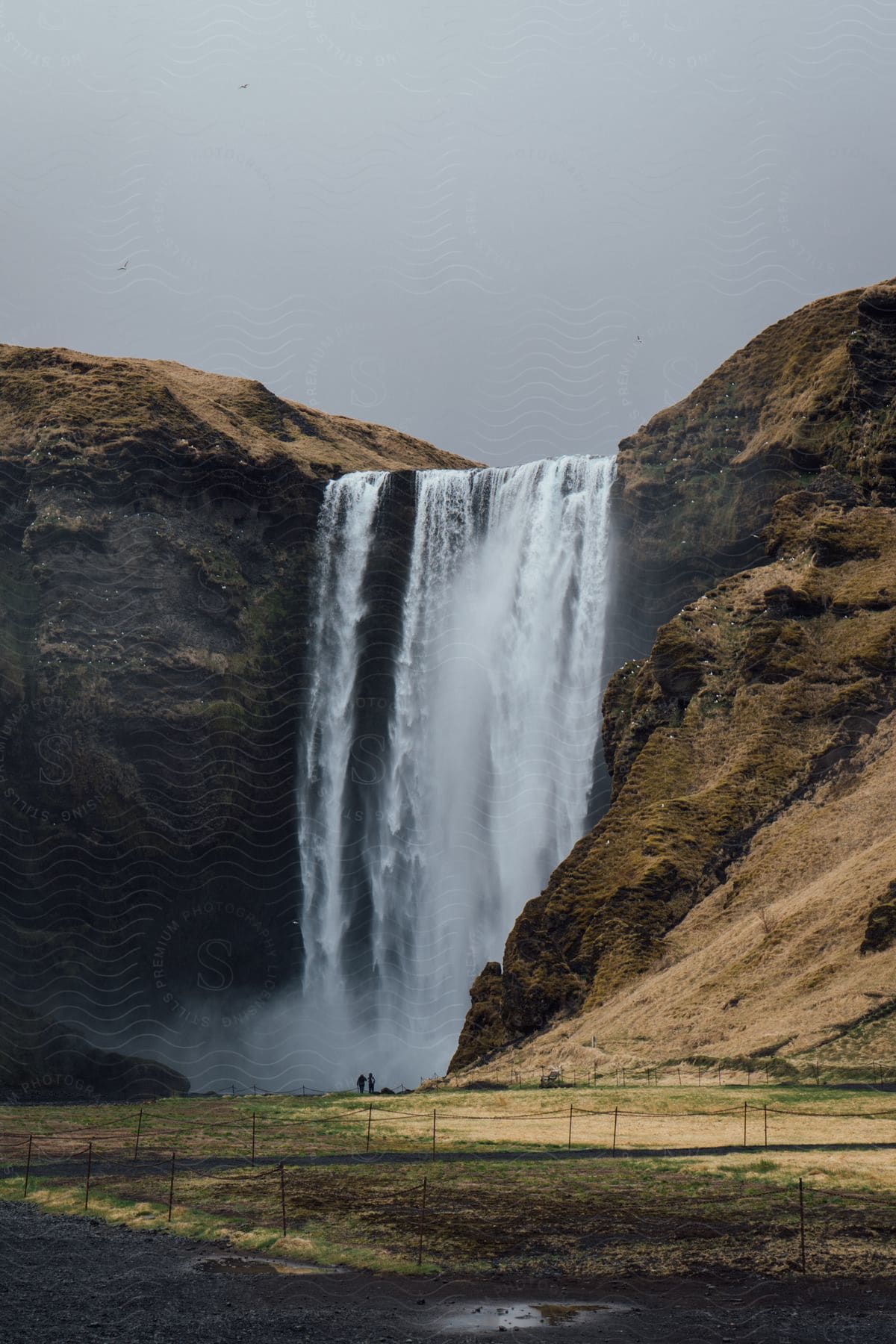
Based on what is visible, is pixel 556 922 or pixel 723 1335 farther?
pixel 556 922

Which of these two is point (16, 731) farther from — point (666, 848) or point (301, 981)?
point (666, 848)

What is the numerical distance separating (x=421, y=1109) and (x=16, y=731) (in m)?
43.2

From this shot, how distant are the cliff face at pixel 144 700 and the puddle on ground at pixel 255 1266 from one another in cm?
5606

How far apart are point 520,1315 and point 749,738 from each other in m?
50.2

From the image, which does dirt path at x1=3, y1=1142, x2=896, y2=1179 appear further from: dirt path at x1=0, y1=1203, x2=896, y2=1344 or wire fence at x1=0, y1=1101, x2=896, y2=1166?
dirt path at x1=0, y1=1203, x2=896, y2=1344

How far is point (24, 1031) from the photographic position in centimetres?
7006

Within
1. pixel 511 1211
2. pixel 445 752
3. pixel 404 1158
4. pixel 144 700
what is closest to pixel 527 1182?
pixel 511 1211

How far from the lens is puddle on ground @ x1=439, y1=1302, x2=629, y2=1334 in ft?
58.4

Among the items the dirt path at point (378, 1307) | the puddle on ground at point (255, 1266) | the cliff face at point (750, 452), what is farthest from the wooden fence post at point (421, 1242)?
the cliff face at point (750, 452)

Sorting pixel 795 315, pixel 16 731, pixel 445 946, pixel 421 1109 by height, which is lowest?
pixel 421 1109

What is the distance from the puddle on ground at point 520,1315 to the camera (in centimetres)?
1780

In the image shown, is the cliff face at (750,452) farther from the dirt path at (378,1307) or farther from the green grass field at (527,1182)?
the dirt path at (378,1307)

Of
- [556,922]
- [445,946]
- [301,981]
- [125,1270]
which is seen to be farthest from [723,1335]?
[301,981]

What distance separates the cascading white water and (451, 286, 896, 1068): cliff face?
5049 millimetres
